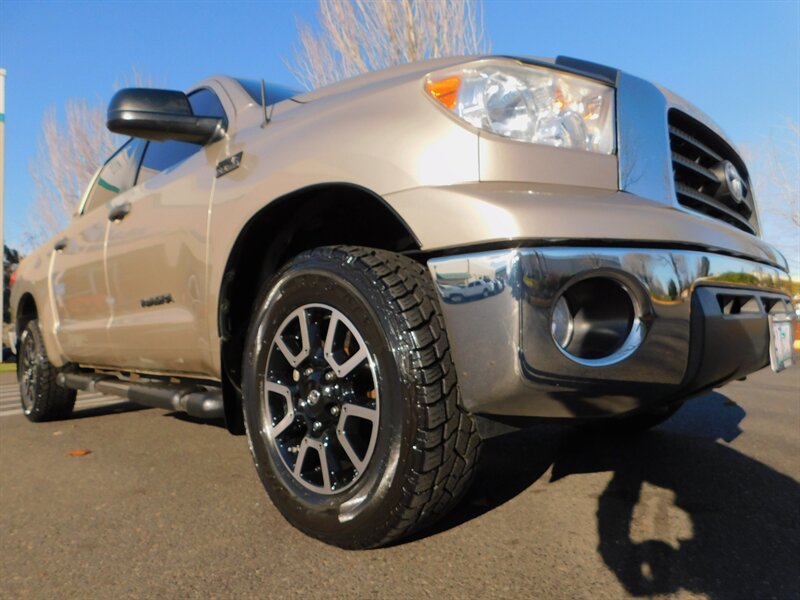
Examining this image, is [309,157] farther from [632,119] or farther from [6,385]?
[6,385]

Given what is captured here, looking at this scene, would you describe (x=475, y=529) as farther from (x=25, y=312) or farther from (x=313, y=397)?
(x=25, y=312)

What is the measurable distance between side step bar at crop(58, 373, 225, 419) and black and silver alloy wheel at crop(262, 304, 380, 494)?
1.47ft

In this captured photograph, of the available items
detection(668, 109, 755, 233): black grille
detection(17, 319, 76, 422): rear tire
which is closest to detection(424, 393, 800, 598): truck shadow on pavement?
detection(668, 109, 755, 233): black grille

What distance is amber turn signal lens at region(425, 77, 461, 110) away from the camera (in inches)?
73.9

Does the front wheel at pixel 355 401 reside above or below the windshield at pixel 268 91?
below

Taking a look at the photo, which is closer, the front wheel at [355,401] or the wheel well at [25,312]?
the front wheel at [355,401]

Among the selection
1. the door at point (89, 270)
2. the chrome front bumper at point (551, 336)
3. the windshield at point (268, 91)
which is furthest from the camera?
the door at point (89, 270)

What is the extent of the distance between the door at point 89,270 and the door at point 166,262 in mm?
178

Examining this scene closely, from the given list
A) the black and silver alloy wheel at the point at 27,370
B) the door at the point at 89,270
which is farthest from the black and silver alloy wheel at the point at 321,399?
the black and silver alloy wheel at the point at 27,370

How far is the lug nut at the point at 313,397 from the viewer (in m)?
2.09

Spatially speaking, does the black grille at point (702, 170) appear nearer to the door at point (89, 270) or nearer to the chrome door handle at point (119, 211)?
the chrome door handle at point (119, 211)

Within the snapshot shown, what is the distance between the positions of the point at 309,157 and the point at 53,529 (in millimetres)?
1511

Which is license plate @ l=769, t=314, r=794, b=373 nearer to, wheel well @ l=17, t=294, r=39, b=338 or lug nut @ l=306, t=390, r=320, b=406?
lug nut @ l=306, t=390, r=320, b=406

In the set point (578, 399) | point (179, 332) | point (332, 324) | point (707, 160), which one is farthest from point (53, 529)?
point (707, 160)
